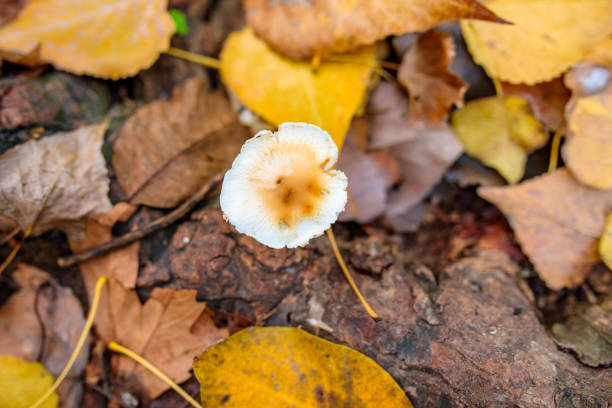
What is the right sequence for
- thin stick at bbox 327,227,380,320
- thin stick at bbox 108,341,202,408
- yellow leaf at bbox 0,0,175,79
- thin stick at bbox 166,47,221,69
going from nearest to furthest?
1. thin stick at bbox 327,227,380,320
2. thin stick at bbox 108,341,202,408
3. yellow leaf at bbox 0,0,175,79
4. thin stick at bbox 166,47,221,69

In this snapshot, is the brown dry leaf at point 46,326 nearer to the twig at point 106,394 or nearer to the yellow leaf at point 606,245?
the twig at point 106,394

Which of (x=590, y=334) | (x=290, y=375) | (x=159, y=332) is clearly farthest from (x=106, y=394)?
(x=590, y=334)

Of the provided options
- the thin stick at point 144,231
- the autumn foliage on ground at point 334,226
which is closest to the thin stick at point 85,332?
the autumn foliage on ground at point 334,226

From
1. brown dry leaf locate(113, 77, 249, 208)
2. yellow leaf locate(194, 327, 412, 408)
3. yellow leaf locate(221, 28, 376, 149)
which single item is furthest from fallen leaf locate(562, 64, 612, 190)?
brown dry leaf locate(113, 77, 249, 208)

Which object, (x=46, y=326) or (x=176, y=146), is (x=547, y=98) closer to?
(x=176, y=146)

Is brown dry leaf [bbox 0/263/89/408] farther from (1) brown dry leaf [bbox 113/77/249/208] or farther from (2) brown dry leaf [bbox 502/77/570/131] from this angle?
(2) brown dry leaf [bbox 502/77/570/131]

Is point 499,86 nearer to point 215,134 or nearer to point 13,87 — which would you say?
point 215,134
